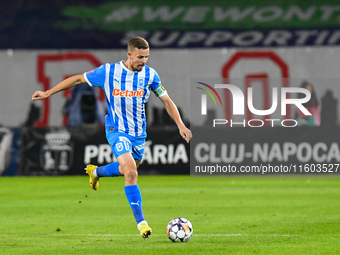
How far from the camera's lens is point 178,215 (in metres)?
9.22

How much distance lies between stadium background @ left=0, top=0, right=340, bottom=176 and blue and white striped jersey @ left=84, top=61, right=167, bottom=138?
30.2 feet

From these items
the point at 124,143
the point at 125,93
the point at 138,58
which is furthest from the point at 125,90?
the point at 124,143

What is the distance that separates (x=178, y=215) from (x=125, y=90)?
2786 millimetres

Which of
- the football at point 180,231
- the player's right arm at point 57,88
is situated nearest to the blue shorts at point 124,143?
the player's right arm at point 57,88

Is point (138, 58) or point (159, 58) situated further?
point (159, 58)

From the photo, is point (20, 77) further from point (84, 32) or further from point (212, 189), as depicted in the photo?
point (212, 189)

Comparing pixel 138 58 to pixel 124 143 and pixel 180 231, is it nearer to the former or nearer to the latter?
pixel 124 143

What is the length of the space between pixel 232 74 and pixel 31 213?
1143 centimetres

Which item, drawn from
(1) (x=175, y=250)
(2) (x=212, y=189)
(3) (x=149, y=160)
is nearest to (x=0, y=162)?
(3) (x=149, y=160)

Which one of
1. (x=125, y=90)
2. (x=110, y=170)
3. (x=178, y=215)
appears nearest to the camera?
(x=125, y=90)

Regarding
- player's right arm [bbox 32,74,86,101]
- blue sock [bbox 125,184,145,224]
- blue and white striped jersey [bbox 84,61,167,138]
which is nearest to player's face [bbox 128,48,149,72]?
blue and white striped jersey [bbox 84,61,167,138]

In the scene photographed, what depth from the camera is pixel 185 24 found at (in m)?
22.6

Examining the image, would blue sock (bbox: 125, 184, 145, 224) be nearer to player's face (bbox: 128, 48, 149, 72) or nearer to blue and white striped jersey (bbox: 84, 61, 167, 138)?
blue and white striped jersey (bbox: 84, 61, 167, 138)

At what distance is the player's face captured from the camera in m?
6.78
